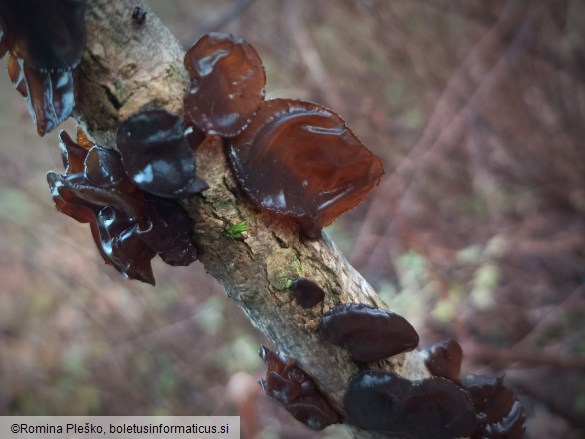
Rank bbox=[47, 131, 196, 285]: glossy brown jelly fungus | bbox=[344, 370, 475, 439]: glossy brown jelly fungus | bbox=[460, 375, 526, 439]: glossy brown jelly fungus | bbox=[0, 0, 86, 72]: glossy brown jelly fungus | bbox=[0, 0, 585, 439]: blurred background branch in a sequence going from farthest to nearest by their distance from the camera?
1. bbox=[0, 0, 585, 439]: blurred background branch
2. bbox=[460, 375, 526, 439]: glossy brown jelly fungus
3. bbox=[344, 370, 475, 439]: glossy brown jelly fungus
4. bbox=[47, 131, 196, 285]: glossy brown jelly fungus
5. bbox=[0, 0, 86, 72]: glossy brown jelly fungus

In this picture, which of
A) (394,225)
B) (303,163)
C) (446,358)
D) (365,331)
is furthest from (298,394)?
(394,225)

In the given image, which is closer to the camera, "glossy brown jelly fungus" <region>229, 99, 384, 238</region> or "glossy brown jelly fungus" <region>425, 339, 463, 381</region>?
"glossy brown jelly fungus" <region>229, 99, 384, 238</region>

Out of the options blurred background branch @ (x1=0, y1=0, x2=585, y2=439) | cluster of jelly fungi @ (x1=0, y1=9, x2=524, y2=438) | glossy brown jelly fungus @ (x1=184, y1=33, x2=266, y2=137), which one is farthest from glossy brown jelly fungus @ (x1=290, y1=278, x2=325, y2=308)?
blurred background branch @ (x1=0, y1=0, x2=585, y2=439)

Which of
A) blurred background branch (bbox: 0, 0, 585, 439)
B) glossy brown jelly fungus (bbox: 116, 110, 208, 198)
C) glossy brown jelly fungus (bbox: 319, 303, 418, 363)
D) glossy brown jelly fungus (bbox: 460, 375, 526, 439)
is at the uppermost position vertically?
glossy brown jelly fungus (bbox: 116, 110, 208, 198)

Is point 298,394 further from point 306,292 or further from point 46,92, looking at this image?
point 46,92

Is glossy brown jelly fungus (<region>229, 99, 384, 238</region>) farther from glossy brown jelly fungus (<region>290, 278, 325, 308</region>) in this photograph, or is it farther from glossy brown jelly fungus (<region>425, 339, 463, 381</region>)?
glossy brown jelly fungus (<region>425, 339, 463, 381</region>)

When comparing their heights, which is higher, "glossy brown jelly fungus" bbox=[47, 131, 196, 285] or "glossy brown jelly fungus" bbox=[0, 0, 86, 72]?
"glossy brown jelly fungus" bbox=[0, 0, 86, 72]

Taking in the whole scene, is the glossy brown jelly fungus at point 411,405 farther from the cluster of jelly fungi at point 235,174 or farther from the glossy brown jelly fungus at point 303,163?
the glossy brown jelly fungus at point 303,163

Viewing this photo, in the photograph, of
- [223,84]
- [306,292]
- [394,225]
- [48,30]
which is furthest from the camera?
[394,225]
